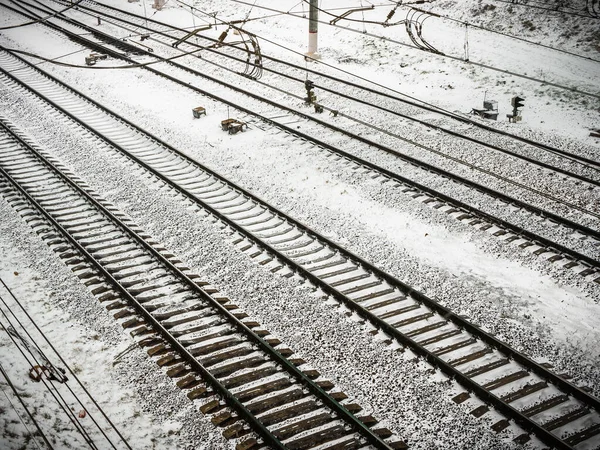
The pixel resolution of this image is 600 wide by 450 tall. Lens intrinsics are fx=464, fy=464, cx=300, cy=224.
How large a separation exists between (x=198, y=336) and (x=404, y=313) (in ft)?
13.1

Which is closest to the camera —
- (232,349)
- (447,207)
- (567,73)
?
(232,349)

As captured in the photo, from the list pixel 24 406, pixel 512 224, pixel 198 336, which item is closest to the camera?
pixel 24 406

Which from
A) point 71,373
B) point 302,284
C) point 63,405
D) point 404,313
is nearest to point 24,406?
point 63,405

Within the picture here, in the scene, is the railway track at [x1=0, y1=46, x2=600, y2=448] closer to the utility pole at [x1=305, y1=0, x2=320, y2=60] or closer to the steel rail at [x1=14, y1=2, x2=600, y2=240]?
the steel rail at [x1=14, y1=2, x2=600, y2=240]

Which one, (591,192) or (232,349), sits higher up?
(591,192)

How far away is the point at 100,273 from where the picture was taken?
402 inches

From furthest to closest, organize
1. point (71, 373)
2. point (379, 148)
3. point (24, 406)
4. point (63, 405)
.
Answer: point (379, 148)
point (71, 373)
point (63, 405)
point (24, 406)

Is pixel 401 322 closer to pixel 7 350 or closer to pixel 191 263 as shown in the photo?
pixel 191 263

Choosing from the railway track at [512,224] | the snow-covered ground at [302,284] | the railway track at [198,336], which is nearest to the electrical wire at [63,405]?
the snow-covered ground at [302,284]

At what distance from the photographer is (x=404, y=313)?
912cm

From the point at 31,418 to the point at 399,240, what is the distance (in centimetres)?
821

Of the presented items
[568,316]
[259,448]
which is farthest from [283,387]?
[568,316]

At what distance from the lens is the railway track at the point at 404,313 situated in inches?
284

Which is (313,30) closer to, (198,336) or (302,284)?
(302,284)
